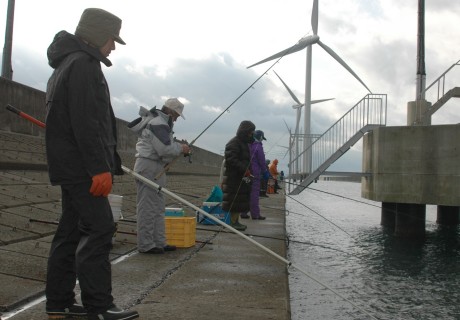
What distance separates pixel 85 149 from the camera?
294 cm

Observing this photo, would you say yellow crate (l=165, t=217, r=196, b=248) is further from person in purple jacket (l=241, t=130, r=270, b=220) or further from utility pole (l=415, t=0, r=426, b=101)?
utility pole (l=415, t=0, r=426, b=101)

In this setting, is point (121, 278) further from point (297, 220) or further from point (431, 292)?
point (297, 220)

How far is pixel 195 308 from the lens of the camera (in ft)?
12.0

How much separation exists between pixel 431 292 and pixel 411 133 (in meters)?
5.66

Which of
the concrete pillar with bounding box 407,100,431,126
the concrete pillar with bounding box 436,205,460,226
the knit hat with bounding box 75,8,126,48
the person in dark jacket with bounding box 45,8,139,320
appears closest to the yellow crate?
the person in dark jacket with bounding box 45,8,139,320

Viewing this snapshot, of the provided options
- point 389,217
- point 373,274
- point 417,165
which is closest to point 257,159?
point 373,274

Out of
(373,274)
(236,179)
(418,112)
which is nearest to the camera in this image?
(373,274)

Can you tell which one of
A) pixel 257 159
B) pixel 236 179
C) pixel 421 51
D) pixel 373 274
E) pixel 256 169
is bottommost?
pixel 373 274

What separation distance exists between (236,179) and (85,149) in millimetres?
5583

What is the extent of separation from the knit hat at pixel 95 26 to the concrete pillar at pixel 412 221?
418 inches

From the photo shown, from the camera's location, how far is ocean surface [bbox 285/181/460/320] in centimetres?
546

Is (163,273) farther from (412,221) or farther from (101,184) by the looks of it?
(412,221)

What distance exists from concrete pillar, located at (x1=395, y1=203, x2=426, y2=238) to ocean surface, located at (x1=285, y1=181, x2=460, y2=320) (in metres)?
0.31

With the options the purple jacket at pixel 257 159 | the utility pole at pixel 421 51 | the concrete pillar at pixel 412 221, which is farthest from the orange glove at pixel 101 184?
the utility pole at pixel 421 51
